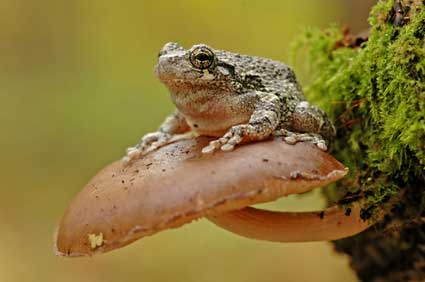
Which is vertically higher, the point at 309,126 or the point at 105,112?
the point at 309,126

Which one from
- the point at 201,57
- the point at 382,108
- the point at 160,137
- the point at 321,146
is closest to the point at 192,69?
the point at 201,57

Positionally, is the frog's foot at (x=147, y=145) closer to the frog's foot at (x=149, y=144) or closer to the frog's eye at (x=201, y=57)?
the frog's foot at (x=149, y=144)

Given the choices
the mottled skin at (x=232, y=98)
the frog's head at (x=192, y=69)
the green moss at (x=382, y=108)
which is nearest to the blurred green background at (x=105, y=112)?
the green moss at (x=382, y=108)

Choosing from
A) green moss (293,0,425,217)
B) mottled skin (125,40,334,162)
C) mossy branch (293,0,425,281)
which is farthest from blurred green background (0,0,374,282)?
mottled skin (125,40,334,162)

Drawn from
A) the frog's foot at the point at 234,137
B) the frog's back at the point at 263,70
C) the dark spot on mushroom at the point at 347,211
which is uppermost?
the frog's back at the point at 263,70

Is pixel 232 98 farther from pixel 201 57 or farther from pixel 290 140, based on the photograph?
pixel 290 140
